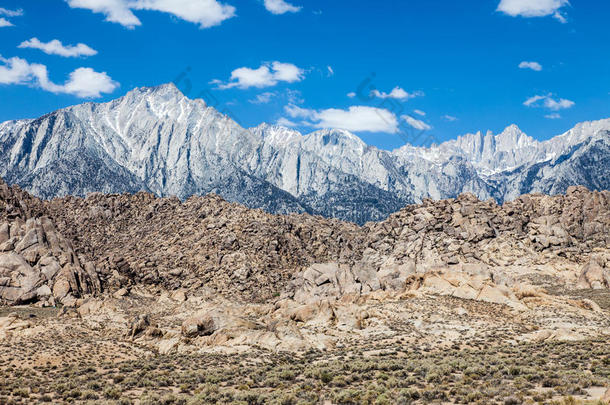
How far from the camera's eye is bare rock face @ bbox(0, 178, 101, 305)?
81.1m

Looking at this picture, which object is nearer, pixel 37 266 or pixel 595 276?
pixel 595 276

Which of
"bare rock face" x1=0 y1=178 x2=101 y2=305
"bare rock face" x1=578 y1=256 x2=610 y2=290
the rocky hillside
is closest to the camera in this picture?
"bare rock face" x1=578 y1=256 x2=610 y2=290

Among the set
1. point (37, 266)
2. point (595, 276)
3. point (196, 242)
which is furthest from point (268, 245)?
point (595, 276)

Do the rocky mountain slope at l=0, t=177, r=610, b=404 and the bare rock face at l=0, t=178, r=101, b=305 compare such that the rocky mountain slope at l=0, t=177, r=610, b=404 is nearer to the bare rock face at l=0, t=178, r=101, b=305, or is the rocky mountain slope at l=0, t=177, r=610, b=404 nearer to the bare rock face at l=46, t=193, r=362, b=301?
the bare rock face at l=0, t=178, r=101, b=305

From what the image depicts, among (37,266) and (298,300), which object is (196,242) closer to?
(37,266)

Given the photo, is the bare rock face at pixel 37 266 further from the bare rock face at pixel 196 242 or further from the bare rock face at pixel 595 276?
the bare rock face at pixel 595 276

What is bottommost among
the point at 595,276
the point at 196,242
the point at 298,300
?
the point at 298,300

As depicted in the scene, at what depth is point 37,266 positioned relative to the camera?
87562mm

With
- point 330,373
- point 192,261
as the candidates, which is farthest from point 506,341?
point 192,261

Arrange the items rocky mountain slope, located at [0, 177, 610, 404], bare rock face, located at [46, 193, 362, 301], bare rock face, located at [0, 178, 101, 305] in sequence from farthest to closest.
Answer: bare rock face, located at [46, 193, 362, 301]
bare rock face, located at [0, 178, 101, 305]
rocky mountain slope, located at [0, 177, 610, 404]

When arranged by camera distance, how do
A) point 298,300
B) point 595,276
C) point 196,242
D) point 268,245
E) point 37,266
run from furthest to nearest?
point 268,245 → point 196,242 → point 37,266 → point 298,300 → point 595,276

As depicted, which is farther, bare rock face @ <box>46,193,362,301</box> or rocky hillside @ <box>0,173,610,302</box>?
bare rock face @ <box>46,193,362,301</box>

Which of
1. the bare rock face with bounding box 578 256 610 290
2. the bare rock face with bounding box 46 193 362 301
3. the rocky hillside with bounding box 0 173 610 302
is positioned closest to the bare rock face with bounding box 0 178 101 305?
the rocky hillside with bounding box 0 173 610 302

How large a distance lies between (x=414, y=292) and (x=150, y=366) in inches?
1418
